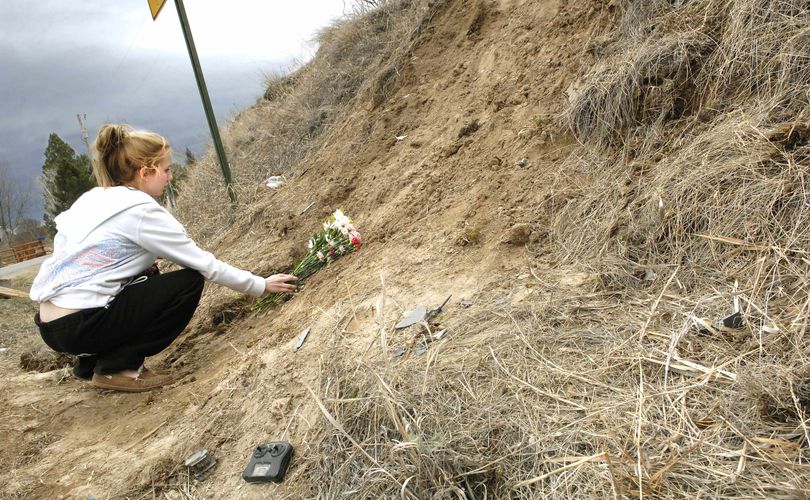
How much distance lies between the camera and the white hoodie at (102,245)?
2777 millimetres

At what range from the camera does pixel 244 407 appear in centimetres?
246

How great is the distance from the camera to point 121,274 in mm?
2904

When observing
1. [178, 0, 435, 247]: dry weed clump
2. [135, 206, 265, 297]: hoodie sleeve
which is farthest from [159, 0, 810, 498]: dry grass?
[178, 0, 435, 247]: dry weed clump

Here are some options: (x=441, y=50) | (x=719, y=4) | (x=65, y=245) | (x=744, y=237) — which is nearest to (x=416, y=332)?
(x=744, y=237)

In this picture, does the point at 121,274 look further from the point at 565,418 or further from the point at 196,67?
the point at 196,67

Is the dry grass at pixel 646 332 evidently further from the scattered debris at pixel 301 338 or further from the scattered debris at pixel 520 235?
the scattered debris at pixel 301 338

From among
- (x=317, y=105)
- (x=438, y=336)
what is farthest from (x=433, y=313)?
(x=317, y=105)

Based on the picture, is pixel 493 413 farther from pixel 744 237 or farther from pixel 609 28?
pixel 609 28

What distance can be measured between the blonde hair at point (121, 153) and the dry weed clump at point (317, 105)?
10.9 ft

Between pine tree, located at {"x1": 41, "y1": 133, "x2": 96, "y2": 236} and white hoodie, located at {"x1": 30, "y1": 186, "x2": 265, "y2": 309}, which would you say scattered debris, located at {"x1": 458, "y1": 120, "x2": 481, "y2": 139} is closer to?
white hoodie, located at {"x1": 30, "y1": 186, "x2": 265, "y2": 309}

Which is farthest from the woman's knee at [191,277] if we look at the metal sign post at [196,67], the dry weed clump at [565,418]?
the metal sign post at [196,67]

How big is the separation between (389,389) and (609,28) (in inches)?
132

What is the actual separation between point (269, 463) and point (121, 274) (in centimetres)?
158

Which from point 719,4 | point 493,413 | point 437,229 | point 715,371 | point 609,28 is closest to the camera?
point 715,371
